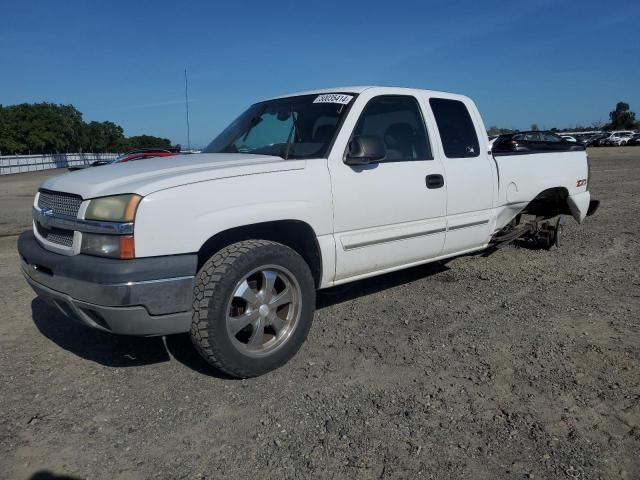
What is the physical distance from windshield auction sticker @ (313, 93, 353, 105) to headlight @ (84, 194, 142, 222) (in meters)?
1.91

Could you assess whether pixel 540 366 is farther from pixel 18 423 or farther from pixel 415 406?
pixel 18 423

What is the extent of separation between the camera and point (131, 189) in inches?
119

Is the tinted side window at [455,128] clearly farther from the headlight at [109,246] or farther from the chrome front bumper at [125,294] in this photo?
the headlight at [109,246]

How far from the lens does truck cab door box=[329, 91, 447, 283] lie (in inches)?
154

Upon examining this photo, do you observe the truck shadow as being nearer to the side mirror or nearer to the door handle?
the door handle

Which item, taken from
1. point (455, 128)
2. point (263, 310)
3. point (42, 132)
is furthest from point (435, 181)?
point (42, 132)

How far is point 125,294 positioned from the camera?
115 inches

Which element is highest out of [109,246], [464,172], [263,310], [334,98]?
[334,98]

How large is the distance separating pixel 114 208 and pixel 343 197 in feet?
5.13

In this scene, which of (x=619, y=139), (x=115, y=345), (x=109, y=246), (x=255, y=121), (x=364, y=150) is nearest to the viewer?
(x=109, y=246)

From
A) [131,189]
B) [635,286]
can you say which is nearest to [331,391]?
[131,189]

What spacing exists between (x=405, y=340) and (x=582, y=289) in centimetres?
230

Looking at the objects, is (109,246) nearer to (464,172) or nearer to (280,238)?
(280,238)

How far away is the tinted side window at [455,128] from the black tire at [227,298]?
205 centimetres
